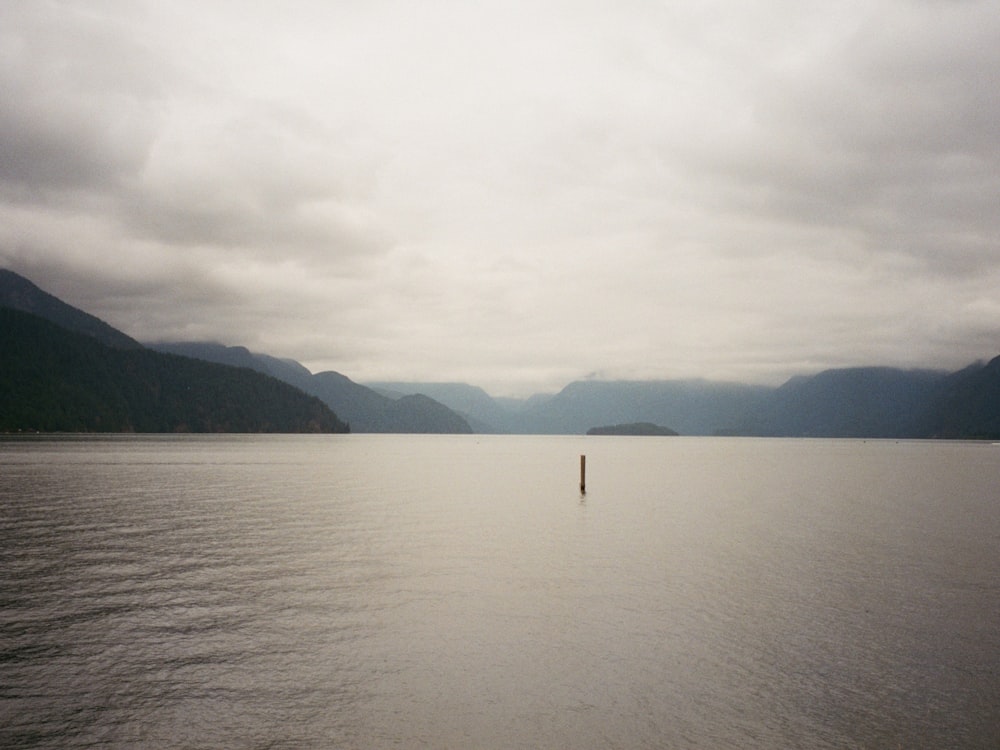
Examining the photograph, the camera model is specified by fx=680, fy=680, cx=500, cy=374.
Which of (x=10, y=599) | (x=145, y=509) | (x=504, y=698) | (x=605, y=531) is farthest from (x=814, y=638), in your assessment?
(x=145, y=509)

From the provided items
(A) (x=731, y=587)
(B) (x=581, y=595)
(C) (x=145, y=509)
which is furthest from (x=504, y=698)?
(C) (x=145, y=509)

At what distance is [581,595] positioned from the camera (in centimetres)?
3136

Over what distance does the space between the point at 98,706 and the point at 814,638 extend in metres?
23.3

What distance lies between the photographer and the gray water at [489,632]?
17156mm

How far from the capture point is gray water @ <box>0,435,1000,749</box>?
17156mm

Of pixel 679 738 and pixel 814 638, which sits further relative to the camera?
pixel 814 638

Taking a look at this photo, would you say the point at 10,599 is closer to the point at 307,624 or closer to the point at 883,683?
the point at 307,624

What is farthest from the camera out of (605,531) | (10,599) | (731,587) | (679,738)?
(605,531)

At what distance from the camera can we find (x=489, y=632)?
25.3m

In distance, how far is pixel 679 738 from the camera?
→ 16516mm

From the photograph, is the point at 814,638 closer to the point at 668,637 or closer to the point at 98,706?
the point at 668,637

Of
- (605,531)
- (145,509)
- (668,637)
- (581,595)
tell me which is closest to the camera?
(668,637)

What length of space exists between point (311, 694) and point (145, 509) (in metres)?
48.8

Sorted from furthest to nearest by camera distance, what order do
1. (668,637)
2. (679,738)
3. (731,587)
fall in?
(731,587)
(668,637)
(679,738)
